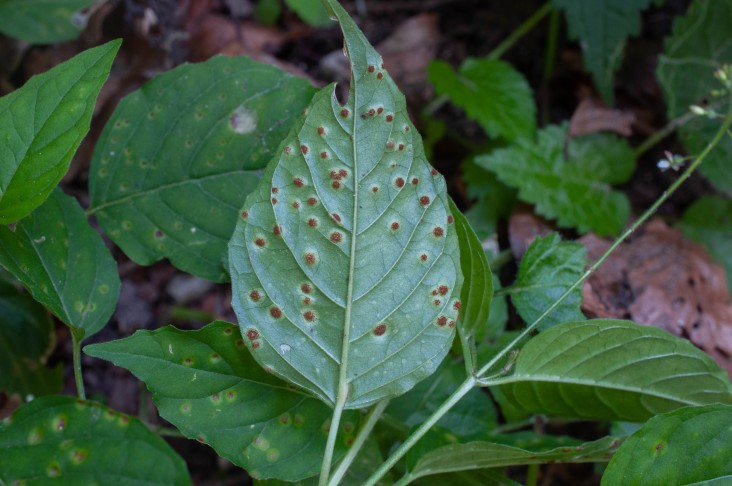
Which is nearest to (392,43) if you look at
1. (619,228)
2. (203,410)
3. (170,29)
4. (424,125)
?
(424,125)

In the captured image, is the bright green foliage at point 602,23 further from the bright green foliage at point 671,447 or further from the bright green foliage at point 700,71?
the bright green foliage at point 671,447

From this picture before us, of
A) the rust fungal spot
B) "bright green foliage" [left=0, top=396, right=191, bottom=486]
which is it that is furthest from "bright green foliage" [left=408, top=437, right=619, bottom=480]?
"bright green foliage" [left=0, top=396, right=191, bottom=486]

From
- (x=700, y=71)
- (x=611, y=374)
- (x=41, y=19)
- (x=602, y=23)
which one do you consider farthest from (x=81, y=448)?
(x=700, y=71)

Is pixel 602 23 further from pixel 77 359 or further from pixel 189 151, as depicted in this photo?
pixel 77 359

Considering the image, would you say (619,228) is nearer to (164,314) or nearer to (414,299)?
(414,299)

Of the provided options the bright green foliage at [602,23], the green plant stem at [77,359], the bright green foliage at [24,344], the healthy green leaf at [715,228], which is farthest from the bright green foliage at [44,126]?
the healthy green leaf at [715,228]

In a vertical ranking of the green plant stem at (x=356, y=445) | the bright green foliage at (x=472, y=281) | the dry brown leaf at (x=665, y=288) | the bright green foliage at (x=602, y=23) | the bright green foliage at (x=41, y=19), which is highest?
the bright green foliage at (x=41, y=19)
